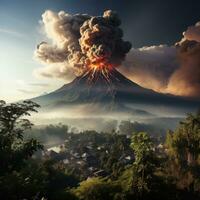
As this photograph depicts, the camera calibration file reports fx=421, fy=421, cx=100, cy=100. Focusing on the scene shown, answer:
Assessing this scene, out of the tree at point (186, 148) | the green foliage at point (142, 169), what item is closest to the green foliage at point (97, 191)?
the green foliage at point (142, 169)

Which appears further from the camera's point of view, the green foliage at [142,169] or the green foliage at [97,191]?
the green foliage at [97,191]

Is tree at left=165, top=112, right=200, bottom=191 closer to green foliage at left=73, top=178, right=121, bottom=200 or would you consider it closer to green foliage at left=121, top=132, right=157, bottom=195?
green foliage at left=73, top=178, right=121, bottom=200

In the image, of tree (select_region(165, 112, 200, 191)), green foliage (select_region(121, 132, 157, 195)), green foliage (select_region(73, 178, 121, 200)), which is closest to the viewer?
green foliage (select_region(121, 132, 157, 195))

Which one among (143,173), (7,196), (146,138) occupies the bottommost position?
(7,196)

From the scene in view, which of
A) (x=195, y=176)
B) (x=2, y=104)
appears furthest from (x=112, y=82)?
(x=2, y=104)

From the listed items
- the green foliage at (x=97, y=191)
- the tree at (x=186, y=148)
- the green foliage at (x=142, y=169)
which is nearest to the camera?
the green foliage at (x=142, y=169)

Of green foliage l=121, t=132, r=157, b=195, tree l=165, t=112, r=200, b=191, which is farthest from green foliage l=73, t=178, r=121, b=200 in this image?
tree l=165, t=112, r=200, b=191

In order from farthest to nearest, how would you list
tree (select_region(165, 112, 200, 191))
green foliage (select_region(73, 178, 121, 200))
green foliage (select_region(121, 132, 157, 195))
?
tree (select_region(165, 112, 200, 191))
green foliage (select_region(73, 178, 121, 200))
green foliage (select_region(121, 132, 157, 195))

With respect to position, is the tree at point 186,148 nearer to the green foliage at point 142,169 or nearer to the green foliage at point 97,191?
the green foliage at point 97,191

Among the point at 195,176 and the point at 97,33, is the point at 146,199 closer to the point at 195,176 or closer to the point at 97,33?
the point at 195,176

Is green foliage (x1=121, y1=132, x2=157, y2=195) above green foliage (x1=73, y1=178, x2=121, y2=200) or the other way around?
above

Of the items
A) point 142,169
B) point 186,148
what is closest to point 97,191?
point 142,169
